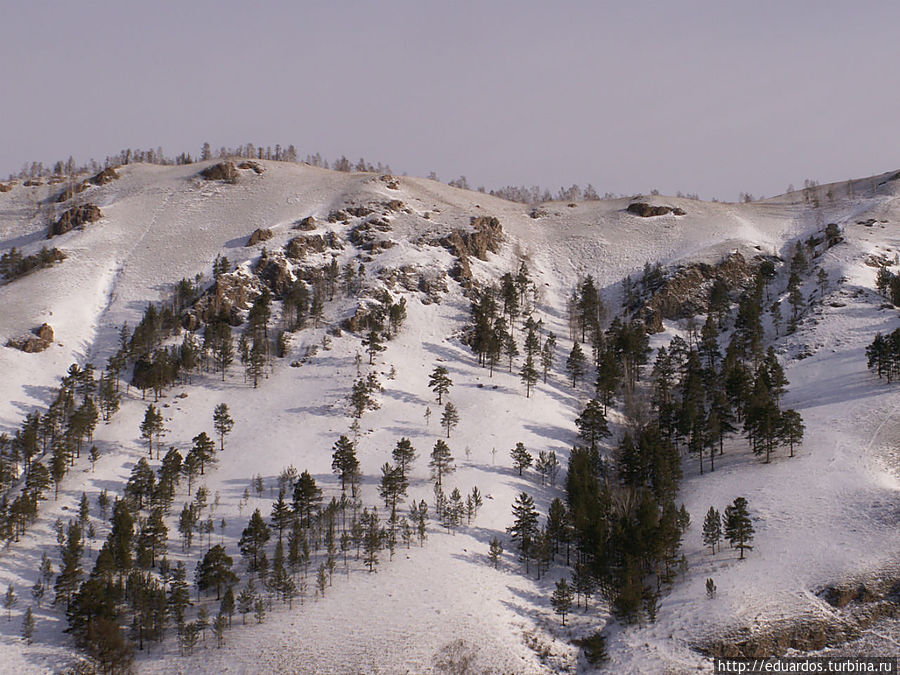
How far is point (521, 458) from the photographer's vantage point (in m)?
79.1

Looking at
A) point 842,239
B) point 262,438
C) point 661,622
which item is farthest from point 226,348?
point 842,239

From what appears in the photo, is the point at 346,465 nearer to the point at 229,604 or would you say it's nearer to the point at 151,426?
the point at 229,604

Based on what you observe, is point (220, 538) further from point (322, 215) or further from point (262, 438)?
point (322, 215)

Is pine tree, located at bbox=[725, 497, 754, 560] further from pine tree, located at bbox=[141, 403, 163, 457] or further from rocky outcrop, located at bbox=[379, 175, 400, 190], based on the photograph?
rocky outcrop, located at bbox=[379, 175, 400, 190]

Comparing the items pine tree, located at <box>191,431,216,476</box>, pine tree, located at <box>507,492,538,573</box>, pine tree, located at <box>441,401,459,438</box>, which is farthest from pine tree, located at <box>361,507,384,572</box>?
pine tree, located at <box>191,431,216,476</box>

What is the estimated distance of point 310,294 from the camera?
131 metres

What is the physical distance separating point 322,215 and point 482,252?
44.4 meters

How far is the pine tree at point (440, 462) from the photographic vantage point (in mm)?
75938

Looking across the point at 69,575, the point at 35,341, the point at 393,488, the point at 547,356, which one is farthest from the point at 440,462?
the point at 35,341

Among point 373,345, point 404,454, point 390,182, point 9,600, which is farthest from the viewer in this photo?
point 390,182

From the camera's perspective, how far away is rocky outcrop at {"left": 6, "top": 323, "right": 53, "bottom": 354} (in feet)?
344

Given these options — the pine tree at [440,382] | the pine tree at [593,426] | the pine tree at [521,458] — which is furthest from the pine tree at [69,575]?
the pine tree at [593,426]

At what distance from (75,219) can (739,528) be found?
171495mm

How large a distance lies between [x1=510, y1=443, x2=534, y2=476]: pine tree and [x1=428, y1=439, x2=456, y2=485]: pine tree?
816 cm
